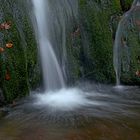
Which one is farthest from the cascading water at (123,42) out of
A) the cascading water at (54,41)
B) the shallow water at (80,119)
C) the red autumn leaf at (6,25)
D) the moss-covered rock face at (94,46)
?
the red autumn leaf at (6,25)

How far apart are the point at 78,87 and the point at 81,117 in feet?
5.67

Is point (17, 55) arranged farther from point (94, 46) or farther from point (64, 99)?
point (94, 46)

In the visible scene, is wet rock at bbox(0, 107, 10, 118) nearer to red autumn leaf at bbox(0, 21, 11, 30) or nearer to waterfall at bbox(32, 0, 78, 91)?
waterfall at bbox(32, 0, 78, 91)

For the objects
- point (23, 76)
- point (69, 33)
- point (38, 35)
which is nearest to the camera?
point (23, 76)

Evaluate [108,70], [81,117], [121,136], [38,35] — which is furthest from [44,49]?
[121,136]

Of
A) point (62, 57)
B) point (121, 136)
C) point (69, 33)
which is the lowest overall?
point (121, 136)

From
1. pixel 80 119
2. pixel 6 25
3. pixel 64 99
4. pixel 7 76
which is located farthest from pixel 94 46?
pixel 80 119

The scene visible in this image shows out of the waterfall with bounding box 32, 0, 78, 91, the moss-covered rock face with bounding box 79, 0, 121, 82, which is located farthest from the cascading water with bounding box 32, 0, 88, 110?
the moss-covered rock face with bounding box 79, 0, 121, 82

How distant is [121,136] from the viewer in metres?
4.45

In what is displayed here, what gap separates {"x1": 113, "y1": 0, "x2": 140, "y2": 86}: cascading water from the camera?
23.4ft

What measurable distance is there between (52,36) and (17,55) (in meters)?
1.09

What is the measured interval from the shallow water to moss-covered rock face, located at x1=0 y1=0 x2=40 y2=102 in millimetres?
281

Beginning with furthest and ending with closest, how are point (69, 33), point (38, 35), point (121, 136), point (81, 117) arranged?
point (69, 33), point (38, 35), point (81, 117), point (121, 136)

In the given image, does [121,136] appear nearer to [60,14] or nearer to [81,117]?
[81,117]
